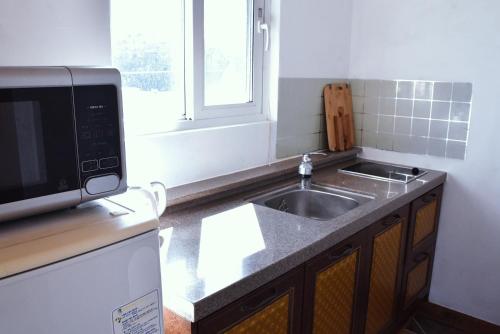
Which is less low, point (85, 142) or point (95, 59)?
point (95, 59)

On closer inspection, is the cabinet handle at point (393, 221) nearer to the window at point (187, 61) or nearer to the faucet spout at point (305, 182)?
the faucet spout at point (305, 182)

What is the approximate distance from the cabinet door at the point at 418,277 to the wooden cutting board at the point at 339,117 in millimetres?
785

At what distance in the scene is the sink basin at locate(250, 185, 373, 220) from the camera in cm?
205

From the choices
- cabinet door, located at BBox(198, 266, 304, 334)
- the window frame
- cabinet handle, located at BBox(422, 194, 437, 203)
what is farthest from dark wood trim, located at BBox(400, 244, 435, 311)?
the window frame

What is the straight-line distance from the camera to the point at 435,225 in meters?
2.54

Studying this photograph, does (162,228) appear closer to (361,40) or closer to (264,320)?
(264,320)

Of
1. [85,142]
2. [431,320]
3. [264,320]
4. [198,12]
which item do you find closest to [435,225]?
[431,320]

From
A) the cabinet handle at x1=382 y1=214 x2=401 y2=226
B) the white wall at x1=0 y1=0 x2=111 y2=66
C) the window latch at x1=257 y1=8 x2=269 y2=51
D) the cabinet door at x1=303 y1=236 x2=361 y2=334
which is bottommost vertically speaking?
the cabinet door at x1=303 y1=236 x2=361 y2=334

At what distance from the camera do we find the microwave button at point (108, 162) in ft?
2.94

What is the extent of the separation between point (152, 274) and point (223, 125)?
1310 millimetres

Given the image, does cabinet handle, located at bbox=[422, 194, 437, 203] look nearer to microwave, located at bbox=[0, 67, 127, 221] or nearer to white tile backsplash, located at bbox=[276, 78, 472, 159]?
white tile backsplash, located at bbox=[276, 78, 472, 159]

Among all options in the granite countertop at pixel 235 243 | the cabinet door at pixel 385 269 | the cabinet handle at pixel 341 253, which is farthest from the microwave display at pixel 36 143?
the cabinet door at pixel 385 269

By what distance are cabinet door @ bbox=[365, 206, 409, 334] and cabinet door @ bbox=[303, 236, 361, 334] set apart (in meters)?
0.16

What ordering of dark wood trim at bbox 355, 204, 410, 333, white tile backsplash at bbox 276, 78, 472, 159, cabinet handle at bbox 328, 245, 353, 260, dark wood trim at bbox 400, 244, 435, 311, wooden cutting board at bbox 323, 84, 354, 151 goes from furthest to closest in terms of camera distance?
1. wooden cutting board at bbox 323, 84, 354, 151
2. white tile backsplash at bbox 276, 78, 472, 159
3. dark wood trim at bbox 400, 244, 435, 311
4. dark wood trim at bbox 355, 204, 410, 333
5. cabinet handle at bbox 328, 245, 353, 260
